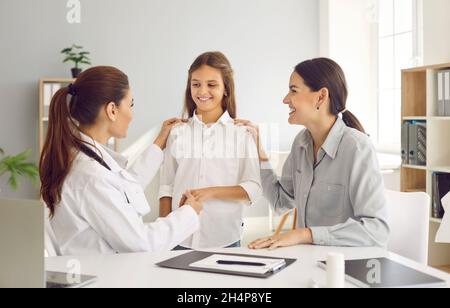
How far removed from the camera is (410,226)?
6.56 ft

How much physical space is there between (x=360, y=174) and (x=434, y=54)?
2.54 m

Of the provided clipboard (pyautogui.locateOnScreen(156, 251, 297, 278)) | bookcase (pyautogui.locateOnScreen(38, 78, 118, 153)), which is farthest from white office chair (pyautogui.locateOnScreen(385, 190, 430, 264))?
bookcase (pyautogui.locateOnScreen(38, 78, 118, 153))

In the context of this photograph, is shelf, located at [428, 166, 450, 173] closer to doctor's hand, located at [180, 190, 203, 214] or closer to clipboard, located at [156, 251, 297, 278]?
doctor's hand, located at [180, 190, 203, 214]

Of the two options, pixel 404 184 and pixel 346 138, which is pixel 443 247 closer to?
pixel 404 184

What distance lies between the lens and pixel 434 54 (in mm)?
3998

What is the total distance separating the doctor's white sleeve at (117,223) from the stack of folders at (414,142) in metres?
2.71

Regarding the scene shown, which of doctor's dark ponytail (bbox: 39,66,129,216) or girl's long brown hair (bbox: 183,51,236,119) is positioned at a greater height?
girl's long brown hair (bbox: 183,51,236,119)

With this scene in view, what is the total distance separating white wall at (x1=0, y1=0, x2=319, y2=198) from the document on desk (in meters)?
3.99

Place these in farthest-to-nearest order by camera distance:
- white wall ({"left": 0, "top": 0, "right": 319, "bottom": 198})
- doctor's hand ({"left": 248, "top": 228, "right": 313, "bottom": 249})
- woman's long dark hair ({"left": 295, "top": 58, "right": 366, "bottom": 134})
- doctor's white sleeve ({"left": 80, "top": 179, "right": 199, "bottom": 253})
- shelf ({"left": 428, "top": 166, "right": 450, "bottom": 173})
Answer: white wall ({"left": 0, "top": 0, "right": 319, "bottom": 198}) → shelf ({"left": 428, "top": 166, "right": 450, "bottom": 173}) → woman's long dark hair ({"left": 295, "top": 58, "right": 366, "bottom": 134}) → doctor's hand ({"left": 248, "top": 228, "right": 313, "bottom": 249}) → doctor's white sleeve ({"left": 80, "top": 179, "right": 199, "bottom": 253})

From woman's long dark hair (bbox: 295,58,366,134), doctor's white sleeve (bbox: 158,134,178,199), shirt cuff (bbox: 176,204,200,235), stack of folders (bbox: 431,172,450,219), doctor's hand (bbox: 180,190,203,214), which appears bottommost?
stack of folders (bbox: 431,172,450,219)

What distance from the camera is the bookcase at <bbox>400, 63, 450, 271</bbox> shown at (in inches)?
151

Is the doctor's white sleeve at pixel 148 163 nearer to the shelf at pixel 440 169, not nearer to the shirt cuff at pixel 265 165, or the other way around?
the shirt cuff at pixel 265 165

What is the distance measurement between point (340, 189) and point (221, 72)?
26.6 inches

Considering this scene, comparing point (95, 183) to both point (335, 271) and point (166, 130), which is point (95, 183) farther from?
point (166, 130)
